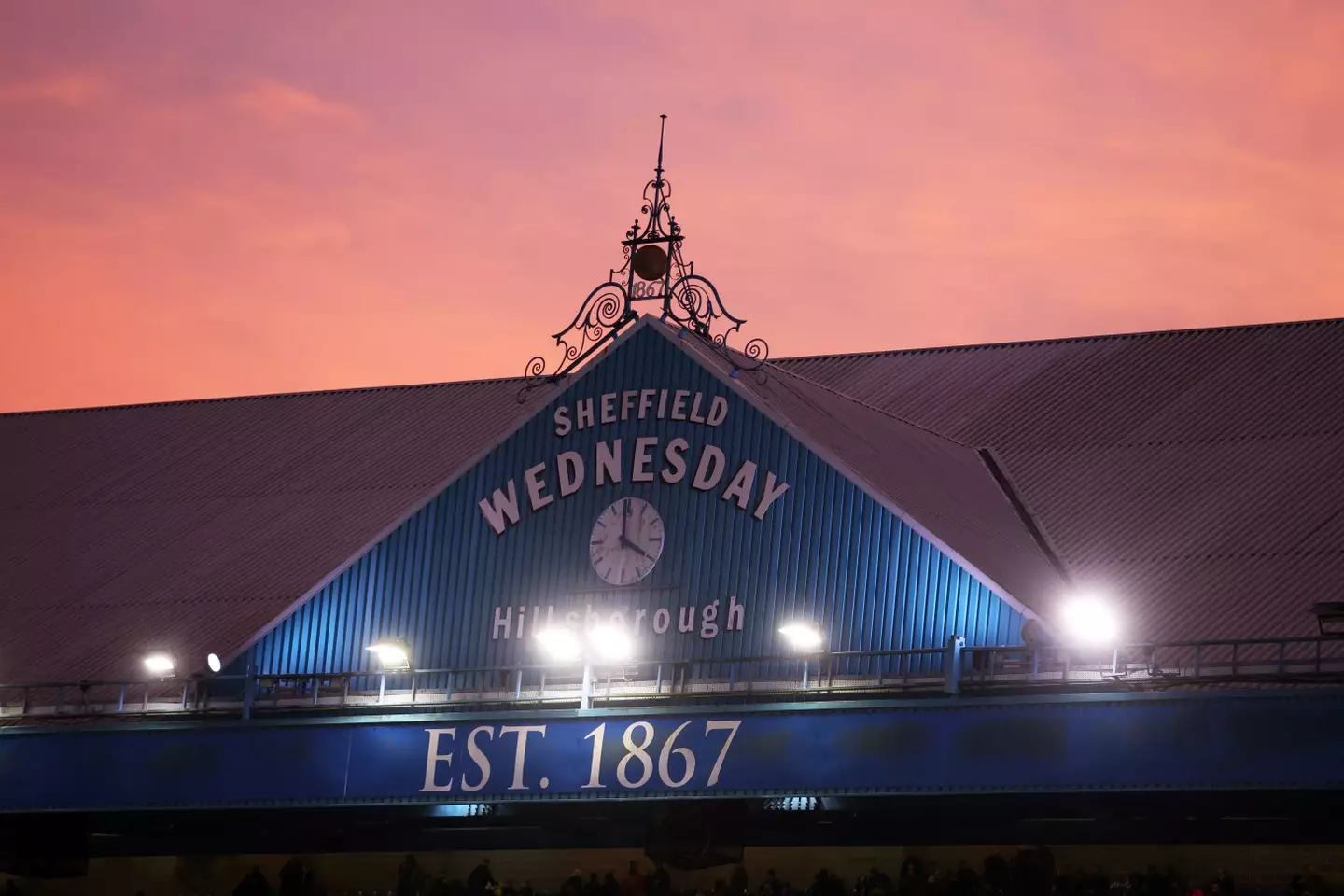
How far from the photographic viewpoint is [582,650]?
3753 centimetres

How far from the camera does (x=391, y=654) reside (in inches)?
1551

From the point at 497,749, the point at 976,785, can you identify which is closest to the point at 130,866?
the point at 497,749

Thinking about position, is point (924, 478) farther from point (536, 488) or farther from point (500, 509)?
point (500, 509)

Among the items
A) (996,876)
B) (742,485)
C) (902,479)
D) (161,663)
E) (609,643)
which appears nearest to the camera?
(996,876)

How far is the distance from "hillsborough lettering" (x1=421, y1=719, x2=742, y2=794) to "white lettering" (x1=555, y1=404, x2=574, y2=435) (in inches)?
253

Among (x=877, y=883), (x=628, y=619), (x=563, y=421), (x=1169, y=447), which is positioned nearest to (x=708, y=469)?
(x=628, y=619)

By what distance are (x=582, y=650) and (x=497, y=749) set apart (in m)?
2.37

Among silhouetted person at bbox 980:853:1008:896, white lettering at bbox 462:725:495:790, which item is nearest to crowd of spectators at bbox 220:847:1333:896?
silhouetted person at bbox 980:853:1008:896

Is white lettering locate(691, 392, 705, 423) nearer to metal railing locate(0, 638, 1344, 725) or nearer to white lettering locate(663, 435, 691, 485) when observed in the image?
white lettering locate(663, 435, 691, 485)

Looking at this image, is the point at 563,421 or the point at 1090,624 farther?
the point at 563,421

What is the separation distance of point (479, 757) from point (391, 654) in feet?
12.4

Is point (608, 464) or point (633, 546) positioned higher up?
point (608, 464)

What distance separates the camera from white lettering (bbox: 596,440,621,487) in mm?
39625

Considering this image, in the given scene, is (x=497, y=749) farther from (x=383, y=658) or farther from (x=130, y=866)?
(x=130, y=866)
